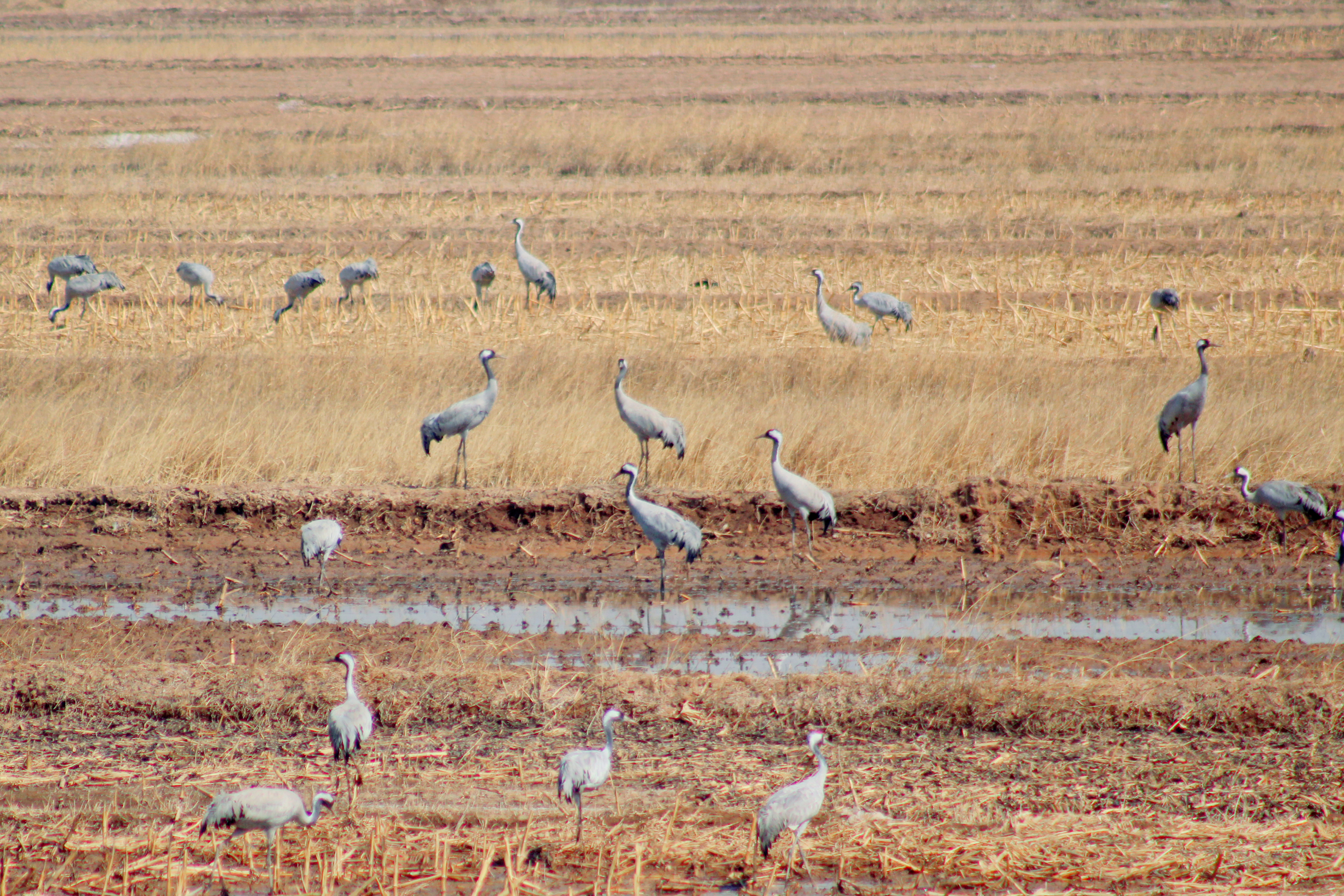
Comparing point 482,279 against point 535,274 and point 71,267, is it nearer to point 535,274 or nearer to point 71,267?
point 535,274

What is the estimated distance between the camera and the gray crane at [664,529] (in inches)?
333

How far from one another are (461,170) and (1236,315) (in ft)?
58.4

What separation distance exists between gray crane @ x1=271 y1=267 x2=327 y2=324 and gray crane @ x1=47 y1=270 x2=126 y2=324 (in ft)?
6.27

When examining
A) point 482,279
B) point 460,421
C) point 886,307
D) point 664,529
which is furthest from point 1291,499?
point 482,279

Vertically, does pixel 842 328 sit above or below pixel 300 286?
above

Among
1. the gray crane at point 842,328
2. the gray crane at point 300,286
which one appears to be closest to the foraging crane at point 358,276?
the gray crane at point 300,286

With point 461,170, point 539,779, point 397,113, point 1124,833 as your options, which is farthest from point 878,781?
point 397,113

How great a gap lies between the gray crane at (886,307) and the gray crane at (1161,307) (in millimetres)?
2483

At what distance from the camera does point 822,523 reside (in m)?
9.45

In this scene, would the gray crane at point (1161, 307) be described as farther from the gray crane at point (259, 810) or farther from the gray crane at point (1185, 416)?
the gray crane at point (259, 810)

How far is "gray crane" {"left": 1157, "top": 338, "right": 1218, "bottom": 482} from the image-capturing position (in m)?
9.95

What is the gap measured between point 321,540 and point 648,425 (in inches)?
115

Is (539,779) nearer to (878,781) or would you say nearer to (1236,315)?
(878,781)

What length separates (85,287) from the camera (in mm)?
15391
